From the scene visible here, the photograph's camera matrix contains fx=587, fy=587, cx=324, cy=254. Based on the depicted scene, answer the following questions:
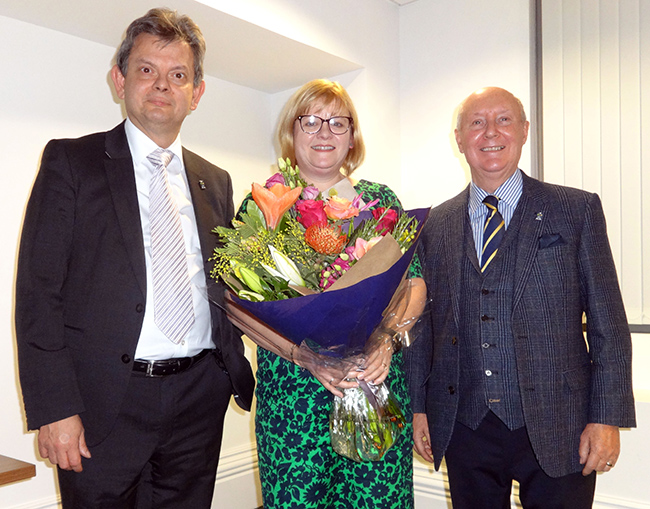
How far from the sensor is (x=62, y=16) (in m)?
2.76

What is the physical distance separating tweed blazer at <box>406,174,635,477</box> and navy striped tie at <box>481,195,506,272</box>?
0.13 feet

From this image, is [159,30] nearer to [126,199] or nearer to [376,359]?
[126,199]

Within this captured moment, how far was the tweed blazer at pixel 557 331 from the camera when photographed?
68.7 inches

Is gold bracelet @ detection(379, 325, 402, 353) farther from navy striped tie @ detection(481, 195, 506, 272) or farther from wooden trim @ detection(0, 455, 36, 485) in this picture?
wooden trim @ detection(0, 455, 36, 485)

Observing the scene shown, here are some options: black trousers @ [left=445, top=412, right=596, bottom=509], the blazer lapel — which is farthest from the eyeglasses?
black trousers @ [left=445, top=412, right=596, bottom=509]

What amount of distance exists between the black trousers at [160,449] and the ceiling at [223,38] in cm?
184

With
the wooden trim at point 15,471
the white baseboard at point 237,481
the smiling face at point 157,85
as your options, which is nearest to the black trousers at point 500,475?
the wooden trim at point 15,471

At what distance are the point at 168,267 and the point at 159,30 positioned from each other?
2.49 ft

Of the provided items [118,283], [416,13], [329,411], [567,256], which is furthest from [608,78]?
[118,283]

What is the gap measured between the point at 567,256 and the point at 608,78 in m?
1.77

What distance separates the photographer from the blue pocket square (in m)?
1.83

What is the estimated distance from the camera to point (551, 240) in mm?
1825

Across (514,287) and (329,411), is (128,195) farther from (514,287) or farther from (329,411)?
(514,287)

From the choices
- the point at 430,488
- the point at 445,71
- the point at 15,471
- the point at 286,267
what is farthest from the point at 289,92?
the point at 15,471
